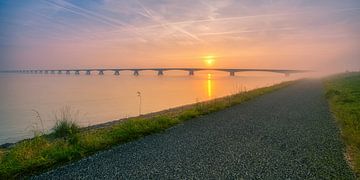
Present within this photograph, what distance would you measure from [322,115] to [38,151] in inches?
541

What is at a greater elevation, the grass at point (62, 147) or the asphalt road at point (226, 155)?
the grass at point (62, 147)

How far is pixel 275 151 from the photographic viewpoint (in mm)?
9164

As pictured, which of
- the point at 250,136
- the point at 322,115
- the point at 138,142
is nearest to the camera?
the point at 138,142

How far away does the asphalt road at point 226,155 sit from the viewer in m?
7.12

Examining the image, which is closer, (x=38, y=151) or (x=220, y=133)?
(x=38, y=151)

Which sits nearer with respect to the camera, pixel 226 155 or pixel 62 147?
pixel 226 155

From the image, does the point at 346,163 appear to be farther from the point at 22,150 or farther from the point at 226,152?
the point at 22,150

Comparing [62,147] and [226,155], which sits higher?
[62,147]

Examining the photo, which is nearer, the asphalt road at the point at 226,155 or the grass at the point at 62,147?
the asphalt road at the point at 226,155

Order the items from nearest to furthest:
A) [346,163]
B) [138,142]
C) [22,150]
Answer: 1. [346,163]
2. [22,150]
3. [138,142]

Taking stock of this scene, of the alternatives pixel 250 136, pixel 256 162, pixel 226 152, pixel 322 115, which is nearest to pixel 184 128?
pixel 250 136

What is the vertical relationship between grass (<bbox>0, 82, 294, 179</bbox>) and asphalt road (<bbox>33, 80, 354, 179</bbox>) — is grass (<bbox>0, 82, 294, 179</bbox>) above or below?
above

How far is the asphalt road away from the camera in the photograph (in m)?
7.12

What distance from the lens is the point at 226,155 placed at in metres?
8.62
